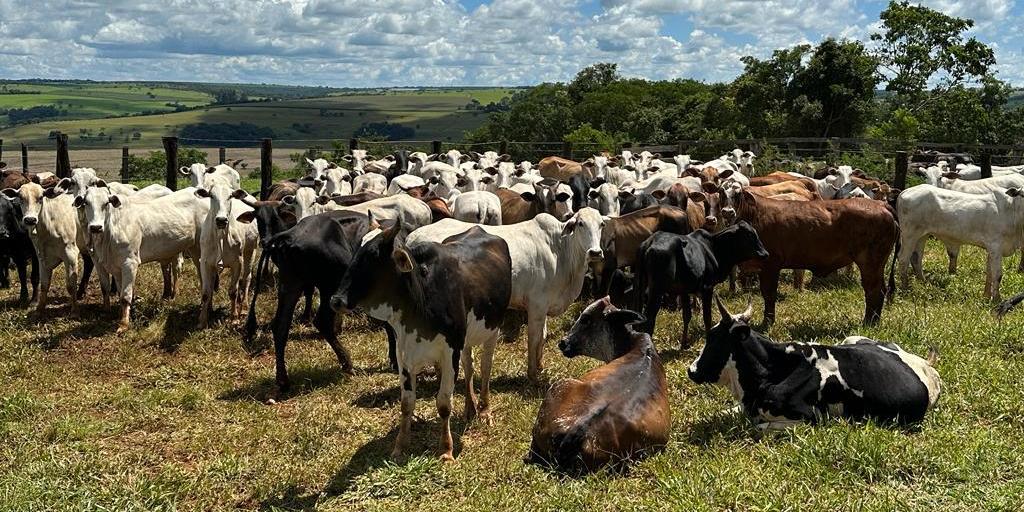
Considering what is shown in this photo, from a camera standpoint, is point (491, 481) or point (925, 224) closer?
point (491, 481)

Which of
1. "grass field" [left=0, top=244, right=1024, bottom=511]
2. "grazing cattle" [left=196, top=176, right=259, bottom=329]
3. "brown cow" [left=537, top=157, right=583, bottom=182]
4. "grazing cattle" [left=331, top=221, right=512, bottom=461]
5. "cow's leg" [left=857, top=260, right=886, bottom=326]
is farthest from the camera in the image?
"brown cow" [left=537, top=157, right=583, bottom=182]

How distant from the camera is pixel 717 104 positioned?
49438 mm

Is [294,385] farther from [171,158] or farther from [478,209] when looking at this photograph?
[171,158]

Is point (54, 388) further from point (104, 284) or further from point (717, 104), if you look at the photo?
point (717, 104)

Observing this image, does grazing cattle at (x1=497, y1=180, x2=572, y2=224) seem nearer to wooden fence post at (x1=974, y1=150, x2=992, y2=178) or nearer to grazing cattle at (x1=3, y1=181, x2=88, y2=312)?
grazing cattle at (x1=3, y1=181, x2=88, y2=312)

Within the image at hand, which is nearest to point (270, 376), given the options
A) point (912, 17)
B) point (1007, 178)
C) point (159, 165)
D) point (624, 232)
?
point (624, 232)

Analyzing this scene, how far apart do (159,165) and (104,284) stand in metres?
29.3

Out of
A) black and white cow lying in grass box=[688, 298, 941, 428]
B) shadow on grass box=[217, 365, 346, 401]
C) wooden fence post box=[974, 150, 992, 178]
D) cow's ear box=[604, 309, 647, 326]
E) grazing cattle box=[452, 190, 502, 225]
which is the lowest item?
shadow on grass box=[217, 365, 346, 401]

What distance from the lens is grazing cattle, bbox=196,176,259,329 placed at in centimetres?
1023

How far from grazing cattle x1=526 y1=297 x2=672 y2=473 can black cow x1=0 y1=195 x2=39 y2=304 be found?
8548mm

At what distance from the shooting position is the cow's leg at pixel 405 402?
238 inches

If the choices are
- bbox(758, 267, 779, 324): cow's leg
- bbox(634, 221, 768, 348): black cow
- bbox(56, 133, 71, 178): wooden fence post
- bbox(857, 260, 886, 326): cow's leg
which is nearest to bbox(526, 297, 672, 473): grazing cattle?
bbox(634, 221, 768, 348): black cow

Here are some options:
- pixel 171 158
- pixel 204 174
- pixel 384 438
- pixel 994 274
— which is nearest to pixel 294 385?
pixel 384 438

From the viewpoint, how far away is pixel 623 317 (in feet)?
22.8
